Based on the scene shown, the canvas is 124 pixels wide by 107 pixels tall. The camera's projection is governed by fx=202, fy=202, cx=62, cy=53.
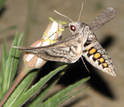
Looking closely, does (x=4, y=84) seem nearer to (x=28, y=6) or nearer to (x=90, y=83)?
(x=90, y=83)

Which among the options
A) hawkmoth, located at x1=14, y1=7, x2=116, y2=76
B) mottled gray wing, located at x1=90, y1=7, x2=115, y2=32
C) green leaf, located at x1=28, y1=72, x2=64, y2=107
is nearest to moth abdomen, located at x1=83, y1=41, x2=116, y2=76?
hawkmoth, located at x1=14, y1=7, x2=116, y2=76

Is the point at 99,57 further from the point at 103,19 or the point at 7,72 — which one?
the point at 7,72

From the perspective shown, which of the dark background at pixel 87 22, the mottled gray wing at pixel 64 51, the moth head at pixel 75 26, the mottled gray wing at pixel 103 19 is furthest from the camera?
the dark background at pixel 87 22

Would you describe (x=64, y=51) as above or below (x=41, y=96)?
above

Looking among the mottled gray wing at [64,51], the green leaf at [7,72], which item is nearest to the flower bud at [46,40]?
the mottled gray wing at [64,51]

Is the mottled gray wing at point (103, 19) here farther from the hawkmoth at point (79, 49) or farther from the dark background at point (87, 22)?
the dark background at point (87, 22)

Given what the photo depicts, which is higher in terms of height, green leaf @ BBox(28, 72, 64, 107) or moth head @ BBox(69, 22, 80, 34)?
moth head @ BBox(69, 22, 80, 34)

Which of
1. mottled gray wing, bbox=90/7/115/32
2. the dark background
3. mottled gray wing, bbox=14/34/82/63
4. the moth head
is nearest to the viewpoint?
mottled gray wing, bbox=14/34/82/63

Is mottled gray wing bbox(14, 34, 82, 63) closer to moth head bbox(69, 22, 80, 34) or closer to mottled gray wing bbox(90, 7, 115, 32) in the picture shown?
moth head bbox(69, 22, 80, 34)

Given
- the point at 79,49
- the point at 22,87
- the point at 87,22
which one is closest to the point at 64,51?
the point at 79,49
